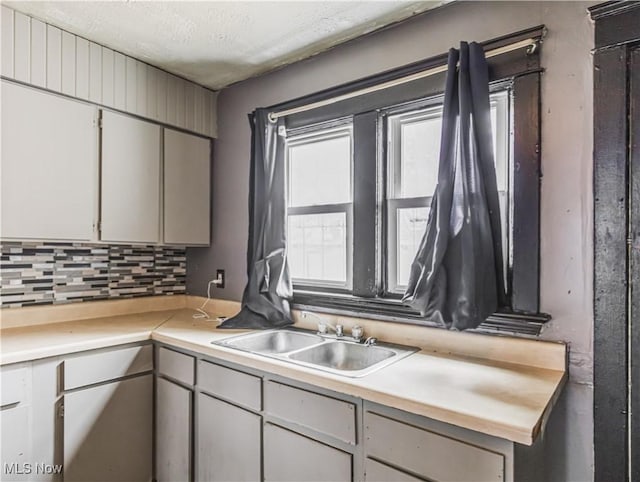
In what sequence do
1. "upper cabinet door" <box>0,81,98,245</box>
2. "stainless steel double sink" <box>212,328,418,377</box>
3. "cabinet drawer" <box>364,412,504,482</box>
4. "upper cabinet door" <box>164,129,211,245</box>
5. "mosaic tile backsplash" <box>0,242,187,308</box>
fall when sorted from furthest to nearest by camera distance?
1. "upper cabinet door" <box>164,129,211,245</box>
2. "mosaic tile backsplash" <box>0,242,187,308</box>
3. "upper cabinet door" <box>0,81,98,245</box>
4. "stainless steel double sink" <box>212,328,418,377</box>
5. "cabinet drawer" <box>364,412,504,482</box>

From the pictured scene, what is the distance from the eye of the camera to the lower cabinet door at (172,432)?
1.96 metres

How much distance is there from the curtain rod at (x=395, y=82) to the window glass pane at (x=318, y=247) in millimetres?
590

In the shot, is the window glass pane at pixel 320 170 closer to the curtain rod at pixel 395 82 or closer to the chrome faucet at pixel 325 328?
the curtain rod at pixel 395 82

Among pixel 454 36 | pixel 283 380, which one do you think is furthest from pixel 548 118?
pixel 283 380

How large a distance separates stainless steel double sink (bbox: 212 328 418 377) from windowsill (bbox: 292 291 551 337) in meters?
0.14

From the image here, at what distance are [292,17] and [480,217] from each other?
1.27m

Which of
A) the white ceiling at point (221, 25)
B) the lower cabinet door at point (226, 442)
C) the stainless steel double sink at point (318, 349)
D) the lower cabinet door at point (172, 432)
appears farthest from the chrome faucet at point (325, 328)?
the white ceiling at point (221, 25)

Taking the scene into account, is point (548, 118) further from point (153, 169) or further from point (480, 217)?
point (153, 169)

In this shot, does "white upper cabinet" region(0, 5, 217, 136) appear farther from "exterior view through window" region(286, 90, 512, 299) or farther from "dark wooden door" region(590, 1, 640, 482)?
"dark wooden door" region(590, 1, 640, 482)

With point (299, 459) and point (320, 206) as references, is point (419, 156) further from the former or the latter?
point (299, 459)

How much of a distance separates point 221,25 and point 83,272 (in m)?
1.62

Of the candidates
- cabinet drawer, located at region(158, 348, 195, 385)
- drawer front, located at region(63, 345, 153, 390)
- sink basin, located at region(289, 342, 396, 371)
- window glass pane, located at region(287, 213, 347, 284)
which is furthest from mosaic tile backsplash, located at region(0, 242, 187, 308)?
sink basin, located at region(289, 342, 396, 371)

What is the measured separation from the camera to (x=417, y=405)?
1216mm

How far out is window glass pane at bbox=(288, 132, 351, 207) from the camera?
224 cm
